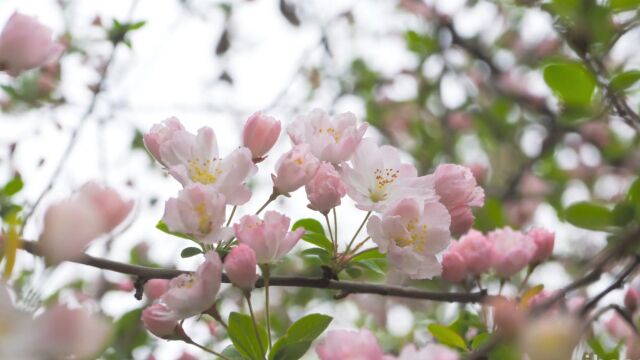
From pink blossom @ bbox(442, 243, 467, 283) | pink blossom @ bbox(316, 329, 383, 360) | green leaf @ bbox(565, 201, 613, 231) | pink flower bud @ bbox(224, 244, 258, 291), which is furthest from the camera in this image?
pink blossom @ bbox(442, 243, 467, 283)

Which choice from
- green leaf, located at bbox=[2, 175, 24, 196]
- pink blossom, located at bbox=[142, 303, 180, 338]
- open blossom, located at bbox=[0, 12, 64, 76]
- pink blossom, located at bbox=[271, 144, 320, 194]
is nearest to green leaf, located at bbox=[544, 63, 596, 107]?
pink blossom, located at bbox=[271, 144, 320, 194]

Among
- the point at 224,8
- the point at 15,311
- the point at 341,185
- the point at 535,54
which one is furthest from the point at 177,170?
the point at 535,54

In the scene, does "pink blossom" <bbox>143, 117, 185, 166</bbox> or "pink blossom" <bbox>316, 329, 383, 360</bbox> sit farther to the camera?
"pink blossom" <bbox>143, 117, 185, 166</bbox>

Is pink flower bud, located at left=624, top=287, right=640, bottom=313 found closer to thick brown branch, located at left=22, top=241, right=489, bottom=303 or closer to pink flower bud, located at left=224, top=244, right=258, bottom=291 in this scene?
thick brown branch, located at left=22, top=241, right=489, bottom=303

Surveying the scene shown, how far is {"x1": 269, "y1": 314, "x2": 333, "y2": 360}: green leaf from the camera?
97 cm

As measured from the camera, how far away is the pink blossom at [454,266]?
4.17 ft

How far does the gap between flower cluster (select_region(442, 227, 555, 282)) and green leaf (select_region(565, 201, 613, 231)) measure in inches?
7.2

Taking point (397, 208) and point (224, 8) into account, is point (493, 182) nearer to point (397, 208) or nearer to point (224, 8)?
point (224, 8)

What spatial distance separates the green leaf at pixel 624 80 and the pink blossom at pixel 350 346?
2.15 feet

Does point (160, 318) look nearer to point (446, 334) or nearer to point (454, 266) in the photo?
point (446, 334)

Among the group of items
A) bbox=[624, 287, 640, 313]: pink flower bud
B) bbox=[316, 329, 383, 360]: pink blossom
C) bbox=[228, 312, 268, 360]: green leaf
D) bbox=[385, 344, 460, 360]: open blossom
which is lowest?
bbox=[624, 287, 640, 313]: pink flower bud

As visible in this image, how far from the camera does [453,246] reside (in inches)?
52.0

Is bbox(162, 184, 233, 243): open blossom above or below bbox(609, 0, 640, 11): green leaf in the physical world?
below

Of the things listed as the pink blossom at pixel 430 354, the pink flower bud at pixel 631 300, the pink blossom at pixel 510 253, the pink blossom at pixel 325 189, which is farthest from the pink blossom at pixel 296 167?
the pink flower bud at pixel 631 300
